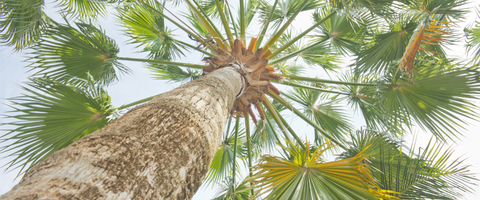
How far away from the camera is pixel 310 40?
4.79 meters

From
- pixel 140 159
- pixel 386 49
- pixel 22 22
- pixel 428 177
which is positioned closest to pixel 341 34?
pixel 386 49

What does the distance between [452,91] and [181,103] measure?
306 centimetres

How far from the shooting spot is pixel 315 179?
1950 mm

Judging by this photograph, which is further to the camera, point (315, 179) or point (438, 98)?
point (438, 98)

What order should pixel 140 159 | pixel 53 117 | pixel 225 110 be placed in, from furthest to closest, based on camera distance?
1. pixel 53 117
2. pixel 225 110
3. pixel 140 159

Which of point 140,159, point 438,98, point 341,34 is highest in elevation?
point 341,34

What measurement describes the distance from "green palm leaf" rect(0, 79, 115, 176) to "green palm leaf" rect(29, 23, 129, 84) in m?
0.60

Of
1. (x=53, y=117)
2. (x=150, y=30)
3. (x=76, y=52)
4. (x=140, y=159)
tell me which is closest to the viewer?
(x=140, y=159)

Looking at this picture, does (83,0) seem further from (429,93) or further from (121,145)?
(429,93)

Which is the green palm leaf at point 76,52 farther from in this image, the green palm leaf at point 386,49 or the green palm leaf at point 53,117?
the green palm leaf at point 386,49

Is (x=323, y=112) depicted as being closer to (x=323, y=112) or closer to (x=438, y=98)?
(x=323, y=112)

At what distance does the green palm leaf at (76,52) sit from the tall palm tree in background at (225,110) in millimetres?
15

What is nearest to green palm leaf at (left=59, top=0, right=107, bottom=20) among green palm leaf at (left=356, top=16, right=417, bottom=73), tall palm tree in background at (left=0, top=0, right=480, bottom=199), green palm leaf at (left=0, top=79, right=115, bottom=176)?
tall palm tree in background at (left=0, top=0, right=480, bottom=199)

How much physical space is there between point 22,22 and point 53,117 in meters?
1.55
